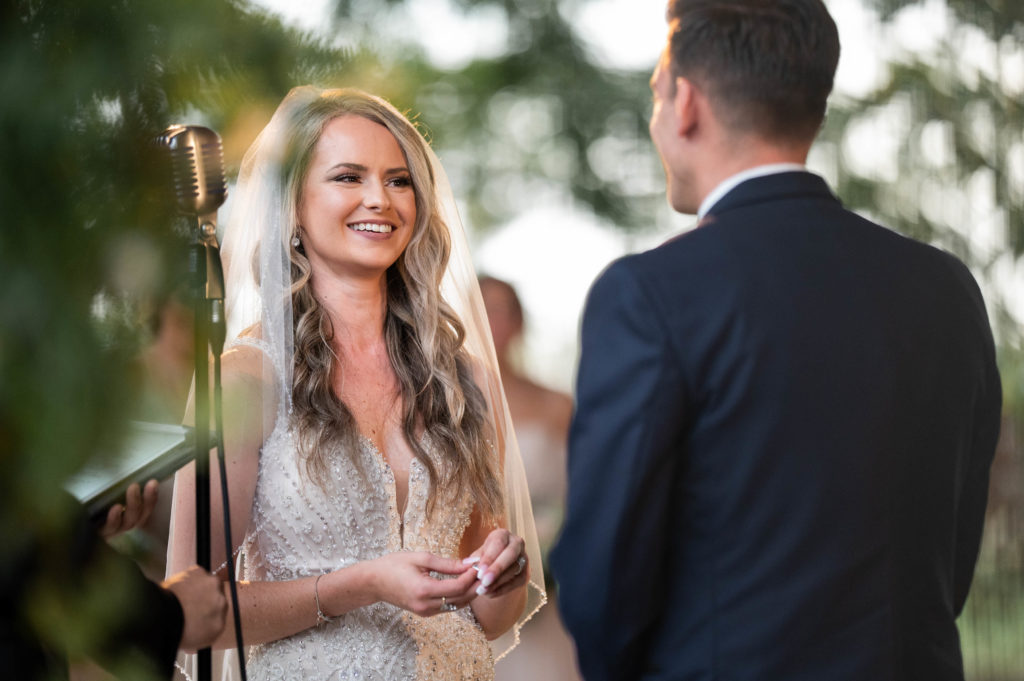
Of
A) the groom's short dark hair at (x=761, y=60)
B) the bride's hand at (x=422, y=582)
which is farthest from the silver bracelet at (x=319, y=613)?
the groom's short dark hair at (x=761, y=60)

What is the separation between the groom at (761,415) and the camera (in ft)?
4.46

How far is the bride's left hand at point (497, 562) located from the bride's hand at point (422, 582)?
2 cm

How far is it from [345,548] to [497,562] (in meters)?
0.40

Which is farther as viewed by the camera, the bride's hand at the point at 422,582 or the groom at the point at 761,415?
the bride's hand at the point at 422,582

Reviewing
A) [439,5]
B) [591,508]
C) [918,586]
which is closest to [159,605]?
[439,5]

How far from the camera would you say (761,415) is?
4.46ft

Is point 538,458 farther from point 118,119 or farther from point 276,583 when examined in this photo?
point 118,119

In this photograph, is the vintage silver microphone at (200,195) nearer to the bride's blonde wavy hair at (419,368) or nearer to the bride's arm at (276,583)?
the bride's arm at (276,583)

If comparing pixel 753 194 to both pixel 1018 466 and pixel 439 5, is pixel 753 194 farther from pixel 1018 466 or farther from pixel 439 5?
pixel 1018 466

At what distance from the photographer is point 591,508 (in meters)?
1.38

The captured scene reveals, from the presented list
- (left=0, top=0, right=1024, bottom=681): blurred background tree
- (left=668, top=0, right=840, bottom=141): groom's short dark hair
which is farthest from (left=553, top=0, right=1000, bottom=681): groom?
(left=0, top=0, right=1024, bottom=681): blurred background tree

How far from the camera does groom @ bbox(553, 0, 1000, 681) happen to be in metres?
1.36

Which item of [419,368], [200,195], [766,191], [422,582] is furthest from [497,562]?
[200,195]

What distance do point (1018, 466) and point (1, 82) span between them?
12.6 feet
